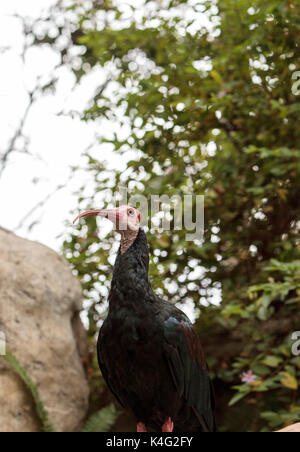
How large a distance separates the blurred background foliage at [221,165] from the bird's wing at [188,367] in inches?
45.6

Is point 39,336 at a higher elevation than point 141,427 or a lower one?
higher

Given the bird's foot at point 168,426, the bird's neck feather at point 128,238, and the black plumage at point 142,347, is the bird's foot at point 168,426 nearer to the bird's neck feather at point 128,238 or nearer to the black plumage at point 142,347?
the black plumage at point 142,347

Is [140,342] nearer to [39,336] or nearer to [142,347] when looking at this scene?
[142,347]

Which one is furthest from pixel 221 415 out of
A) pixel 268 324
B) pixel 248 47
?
pixel 248 47

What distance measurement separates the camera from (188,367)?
1.78 m

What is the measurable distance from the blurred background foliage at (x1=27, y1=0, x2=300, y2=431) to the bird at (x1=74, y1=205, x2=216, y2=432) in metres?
1.34

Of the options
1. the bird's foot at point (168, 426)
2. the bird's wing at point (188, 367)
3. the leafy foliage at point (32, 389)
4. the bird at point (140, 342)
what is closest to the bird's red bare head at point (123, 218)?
the bird at point (140, 342)

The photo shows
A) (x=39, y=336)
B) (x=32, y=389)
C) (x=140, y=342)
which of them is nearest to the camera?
(x=140, y=342)

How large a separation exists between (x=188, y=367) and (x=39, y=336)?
5.87ft

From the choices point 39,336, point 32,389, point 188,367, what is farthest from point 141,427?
point 39,336

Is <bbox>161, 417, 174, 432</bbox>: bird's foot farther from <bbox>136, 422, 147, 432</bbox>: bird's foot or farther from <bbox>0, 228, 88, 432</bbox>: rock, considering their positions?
<bbox>0, 228, 88, 432</bbox>: rock

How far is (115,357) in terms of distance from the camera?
166 cm

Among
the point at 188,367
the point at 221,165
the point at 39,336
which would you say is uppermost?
the point at 221,165

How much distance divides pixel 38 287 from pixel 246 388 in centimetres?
153
